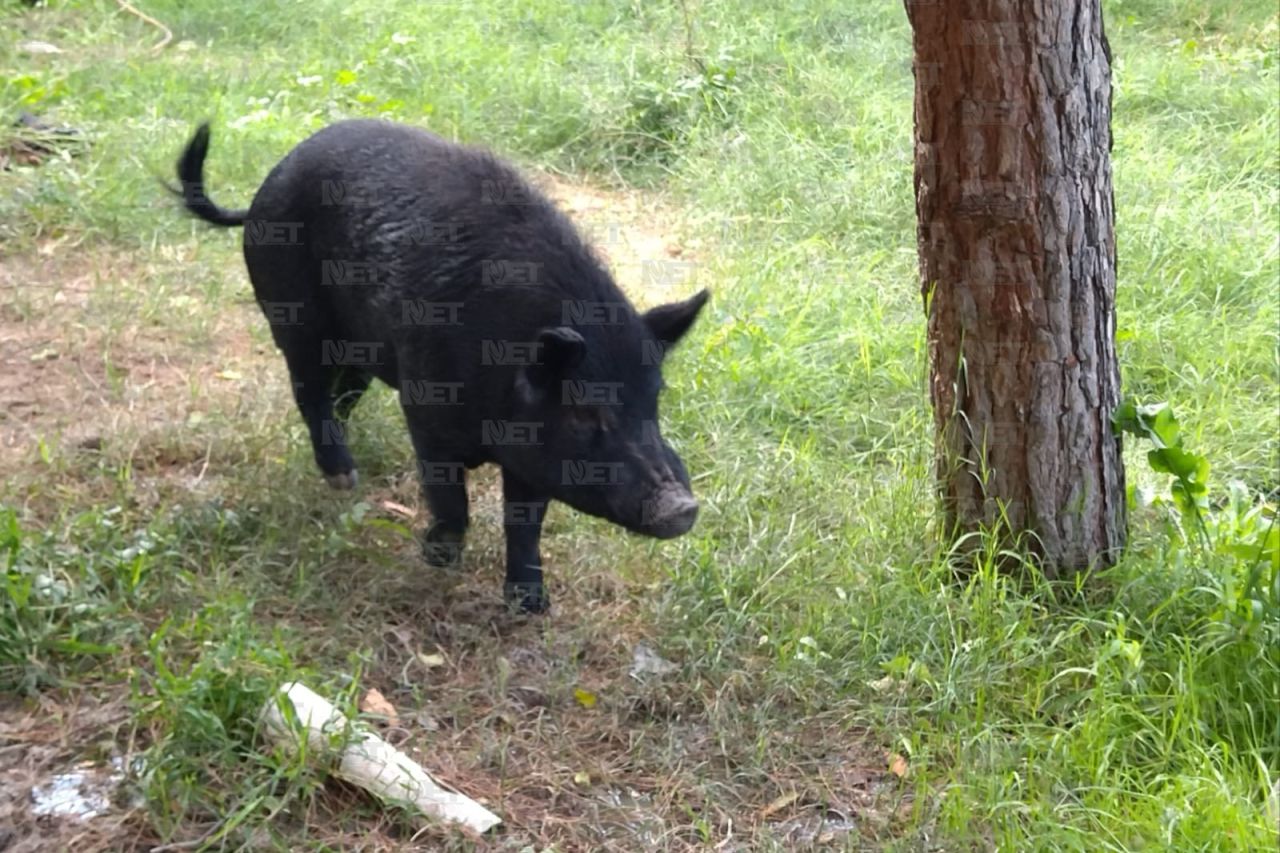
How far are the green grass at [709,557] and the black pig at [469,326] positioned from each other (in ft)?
1.29

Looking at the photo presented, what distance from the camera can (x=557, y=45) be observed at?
346 inches

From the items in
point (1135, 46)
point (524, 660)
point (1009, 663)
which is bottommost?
point (524, 660)

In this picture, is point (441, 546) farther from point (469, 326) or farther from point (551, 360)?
point (551, 360)

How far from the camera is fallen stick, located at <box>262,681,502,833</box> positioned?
3189 millimetres

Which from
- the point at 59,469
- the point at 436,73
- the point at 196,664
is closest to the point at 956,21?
the point at 196,664

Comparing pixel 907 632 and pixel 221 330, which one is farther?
pixel 221 330

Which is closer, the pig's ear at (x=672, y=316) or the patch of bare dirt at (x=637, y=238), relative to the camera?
the pig's ear at (x=672, y=316)

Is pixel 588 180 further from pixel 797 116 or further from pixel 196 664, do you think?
pixel 196 664

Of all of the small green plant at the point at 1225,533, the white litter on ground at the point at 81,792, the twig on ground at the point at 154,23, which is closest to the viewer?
the white litter on ground at the point at 81,792

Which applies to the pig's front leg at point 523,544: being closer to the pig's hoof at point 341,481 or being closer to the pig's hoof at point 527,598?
the pig's hoof at point 527,598

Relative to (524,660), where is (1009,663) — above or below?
above

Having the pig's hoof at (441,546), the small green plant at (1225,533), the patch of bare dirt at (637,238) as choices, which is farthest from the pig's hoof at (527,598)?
the patch of bare dirt at (637,238)

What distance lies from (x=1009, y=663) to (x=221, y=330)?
3.69m

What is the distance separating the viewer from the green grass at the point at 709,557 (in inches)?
131
